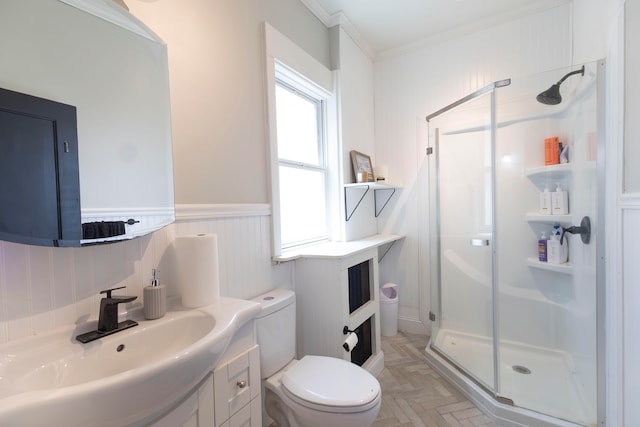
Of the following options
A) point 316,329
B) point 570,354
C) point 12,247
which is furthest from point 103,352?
point 570,354

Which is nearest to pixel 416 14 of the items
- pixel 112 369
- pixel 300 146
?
pixel 300 146

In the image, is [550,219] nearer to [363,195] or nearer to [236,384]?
[363,195]

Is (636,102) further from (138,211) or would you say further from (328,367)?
(138,211)

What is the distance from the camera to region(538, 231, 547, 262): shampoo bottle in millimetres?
2033

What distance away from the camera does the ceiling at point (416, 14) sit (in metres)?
2.13

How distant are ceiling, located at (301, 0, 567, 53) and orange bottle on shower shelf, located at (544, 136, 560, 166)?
42.1 inches

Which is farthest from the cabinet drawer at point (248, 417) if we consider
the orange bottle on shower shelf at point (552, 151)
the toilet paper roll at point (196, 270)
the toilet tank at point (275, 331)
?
the orange bottle on shower shelf at point (552, 151)

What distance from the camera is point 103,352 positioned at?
817mm

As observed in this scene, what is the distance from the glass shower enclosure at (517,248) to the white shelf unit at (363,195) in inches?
18.3

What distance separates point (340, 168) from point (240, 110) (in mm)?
999

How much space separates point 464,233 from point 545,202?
1.82 feet

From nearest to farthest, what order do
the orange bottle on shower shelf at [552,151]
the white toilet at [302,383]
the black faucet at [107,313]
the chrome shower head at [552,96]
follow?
the black faucet at [107,313], the white toilet at [302,383], the chrome shower head at [552,96], the orange bottle on shower shelf at [552,151]

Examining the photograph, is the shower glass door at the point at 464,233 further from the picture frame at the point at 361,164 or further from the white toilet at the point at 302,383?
the white toilet at the point at 302,383

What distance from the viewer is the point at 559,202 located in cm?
189
